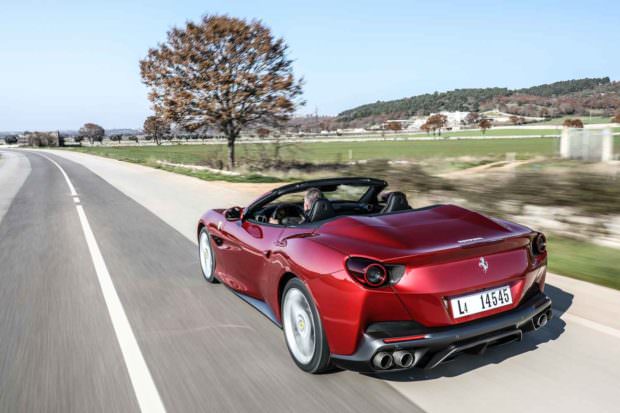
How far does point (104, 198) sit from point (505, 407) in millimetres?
14907

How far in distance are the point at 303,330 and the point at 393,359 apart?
816 millimetres

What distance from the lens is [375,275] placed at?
10.4 ft

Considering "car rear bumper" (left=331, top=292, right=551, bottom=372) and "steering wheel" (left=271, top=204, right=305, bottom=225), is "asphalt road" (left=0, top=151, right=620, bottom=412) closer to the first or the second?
"car rear bumper" (left=331, top=292, right=551, bottom=372)

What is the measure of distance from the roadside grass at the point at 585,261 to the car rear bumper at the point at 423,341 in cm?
318

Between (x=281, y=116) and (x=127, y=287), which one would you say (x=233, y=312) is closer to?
(x=127, y=287)

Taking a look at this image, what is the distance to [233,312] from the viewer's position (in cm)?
508

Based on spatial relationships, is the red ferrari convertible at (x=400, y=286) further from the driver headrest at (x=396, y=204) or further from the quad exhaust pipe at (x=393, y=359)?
the driver headrest at (x=396, y=204)

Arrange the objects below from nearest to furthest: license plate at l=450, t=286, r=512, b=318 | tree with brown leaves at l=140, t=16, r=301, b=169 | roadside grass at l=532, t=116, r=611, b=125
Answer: license plate at l=450, t=286, r=512, b=318, tree with brown leaves at l=140, t=16, r=301, b=169, roadside grass at l=532, t=116, r=611, b=125

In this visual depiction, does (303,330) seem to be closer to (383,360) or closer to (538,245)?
(383,360)

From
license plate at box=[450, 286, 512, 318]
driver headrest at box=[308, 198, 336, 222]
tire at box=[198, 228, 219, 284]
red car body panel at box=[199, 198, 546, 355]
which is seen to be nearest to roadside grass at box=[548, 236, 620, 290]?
red car body panel at box=[199, 198, 546, 355]

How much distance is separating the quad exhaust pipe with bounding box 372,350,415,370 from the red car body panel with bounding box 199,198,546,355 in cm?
16

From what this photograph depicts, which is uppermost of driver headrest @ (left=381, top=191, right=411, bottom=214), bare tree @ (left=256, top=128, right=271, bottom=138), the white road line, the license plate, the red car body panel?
bare tree @ (left=256, top=128, right=271, bottom=138)

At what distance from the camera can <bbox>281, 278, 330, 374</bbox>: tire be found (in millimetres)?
3465

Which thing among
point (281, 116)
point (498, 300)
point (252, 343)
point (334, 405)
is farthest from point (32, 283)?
point (281, 116)
